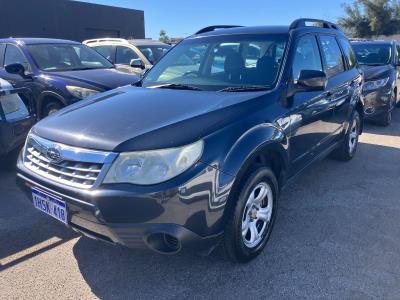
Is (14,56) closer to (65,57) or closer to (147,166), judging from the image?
(65,57)

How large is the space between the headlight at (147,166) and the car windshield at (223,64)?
115 centimetres

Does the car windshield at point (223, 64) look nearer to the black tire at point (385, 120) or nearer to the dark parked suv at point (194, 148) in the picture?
the dark parked suv at point (194, 148)

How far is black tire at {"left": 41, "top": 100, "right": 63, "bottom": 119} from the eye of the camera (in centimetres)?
594

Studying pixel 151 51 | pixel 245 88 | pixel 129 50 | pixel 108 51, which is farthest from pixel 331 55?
pixel 108 51

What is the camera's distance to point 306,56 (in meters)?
3.79

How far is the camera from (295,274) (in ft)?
9.29

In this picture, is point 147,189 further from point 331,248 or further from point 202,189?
point 331,248

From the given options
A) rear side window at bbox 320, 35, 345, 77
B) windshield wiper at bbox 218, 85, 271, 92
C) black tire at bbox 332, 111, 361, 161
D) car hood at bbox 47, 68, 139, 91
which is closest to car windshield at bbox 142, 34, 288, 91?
windshield wiper at bbox 218, 85, 271, 92

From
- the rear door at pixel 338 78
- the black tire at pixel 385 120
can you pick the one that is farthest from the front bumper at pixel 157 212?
the black tire at pixel 385 120

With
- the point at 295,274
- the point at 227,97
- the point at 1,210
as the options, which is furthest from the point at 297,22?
the point at 1,210

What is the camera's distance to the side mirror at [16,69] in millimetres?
5979

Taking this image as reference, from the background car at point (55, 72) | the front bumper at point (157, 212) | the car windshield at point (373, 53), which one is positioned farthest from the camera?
the car windshield at point (373, 53)

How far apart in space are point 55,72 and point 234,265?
456 centimetres

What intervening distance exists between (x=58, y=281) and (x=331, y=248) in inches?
83.2
